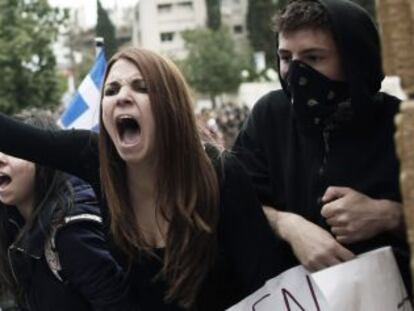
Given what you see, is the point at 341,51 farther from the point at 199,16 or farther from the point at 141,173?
the point at 199,16

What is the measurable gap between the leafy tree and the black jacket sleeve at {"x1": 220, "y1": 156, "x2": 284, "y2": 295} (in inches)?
1959

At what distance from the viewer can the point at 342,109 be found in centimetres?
204

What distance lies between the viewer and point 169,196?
7.43 ft

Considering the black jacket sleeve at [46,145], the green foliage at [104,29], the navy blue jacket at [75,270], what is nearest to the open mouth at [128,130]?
the black jacket sleeve at [46,145]

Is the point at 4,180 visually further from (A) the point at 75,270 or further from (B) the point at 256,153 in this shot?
(B) the point at 256,153

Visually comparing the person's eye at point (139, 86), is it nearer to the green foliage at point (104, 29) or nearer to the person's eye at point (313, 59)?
the person's eye at point (313, 59)

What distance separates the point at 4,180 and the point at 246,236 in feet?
3.61

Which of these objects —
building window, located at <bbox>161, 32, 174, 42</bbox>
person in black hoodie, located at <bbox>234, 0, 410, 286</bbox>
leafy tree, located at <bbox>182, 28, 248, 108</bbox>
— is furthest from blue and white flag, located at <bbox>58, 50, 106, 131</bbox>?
building window, located at <bbox>161, 32, 174, 42</bbox>

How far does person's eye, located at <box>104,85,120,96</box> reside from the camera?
7.28ft

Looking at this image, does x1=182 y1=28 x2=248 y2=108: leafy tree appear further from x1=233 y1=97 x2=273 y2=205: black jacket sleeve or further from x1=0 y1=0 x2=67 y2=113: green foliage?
x1=233 y1=97 x2=273 y2=205: black jacket sleeve

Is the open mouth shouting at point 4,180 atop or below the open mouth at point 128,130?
below

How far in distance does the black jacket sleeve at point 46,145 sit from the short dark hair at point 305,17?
0.75m

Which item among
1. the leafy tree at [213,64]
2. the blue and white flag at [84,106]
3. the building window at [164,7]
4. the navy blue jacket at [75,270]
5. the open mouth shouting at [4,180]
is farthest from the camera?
the building window at [164,7]

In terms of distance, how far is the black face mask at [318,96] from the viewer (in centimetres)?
204
